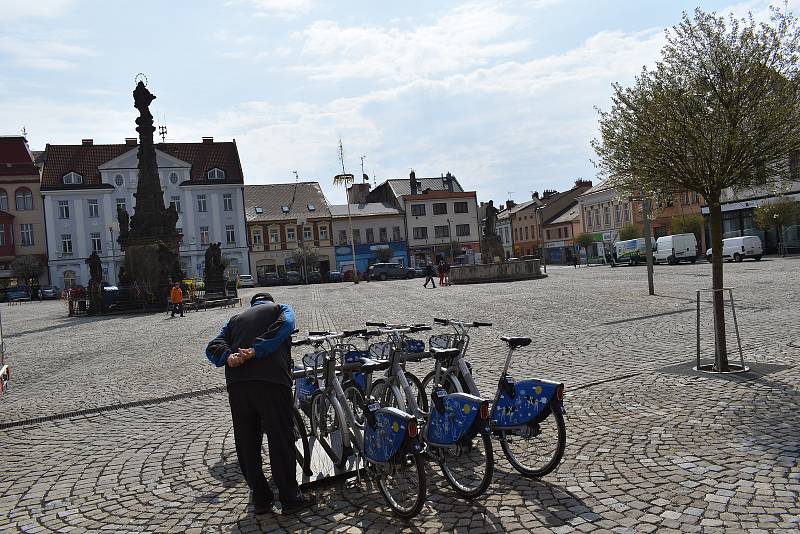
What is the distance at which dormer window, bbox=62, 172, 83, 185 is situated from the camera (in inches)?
2603

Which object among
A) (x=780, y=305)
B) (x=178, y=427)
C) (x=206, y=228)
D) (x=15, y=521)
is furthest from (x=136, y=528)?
(x=206, y=228)

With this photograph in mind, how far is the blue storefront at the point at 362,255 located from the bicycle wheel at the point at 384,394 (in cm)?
6866

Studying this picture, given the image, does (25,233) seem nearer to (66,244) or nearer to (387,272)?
(66,244)

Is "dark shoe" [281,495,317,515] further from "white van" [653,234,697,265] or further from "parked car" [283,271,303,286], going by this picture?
"parked car" [283,271,303,286]

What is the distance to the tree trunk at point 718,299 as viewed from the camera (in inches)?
338

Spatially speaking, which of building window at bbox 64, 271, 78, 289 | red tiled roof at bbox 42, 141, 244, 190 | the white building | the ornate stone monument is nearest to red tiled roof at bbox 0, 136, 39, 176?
red tiled roof at bbox 42, 141, 244, 190

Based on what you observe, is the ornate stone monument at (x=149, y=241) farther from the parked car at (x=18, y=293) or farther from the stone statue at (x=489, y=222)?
the parked car at (x=18, y=293)

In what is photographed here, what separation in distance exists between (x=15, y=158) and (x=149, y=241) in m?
46.5

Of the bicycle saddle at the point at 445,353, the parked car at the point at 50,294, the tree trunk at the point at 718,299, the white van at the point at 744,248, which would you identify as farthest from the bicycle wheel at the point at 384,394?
the parked car at the point at 50,294

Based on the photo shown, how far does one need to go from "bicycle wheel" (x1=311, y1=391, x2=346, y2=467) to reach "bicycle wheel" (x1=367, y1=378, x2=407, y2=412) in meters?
A: 0.39

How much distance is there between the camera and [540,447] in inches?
219

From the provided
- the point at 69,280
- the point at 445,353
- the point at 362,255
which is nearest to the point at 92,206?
the point at 69,280

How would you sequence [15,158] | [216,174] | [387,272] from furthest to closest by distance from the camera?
[216,174]
[15,158]
[387,272]

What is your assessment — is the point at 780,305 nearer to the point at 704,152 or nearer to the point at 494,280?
the point at 704,152
